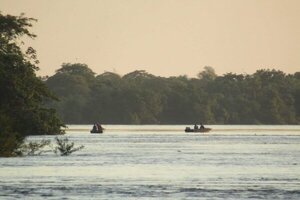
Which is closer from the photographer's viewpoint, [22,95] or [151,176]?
[151,176]

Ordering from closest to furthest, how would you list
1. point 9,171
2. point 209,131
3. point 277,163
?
1. point 9,171
2. point 277,163
3. point 209,131

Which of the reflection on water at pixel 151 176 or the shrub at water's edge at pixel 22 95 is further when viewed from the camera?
the shrub at water's edge at pixel 22 95

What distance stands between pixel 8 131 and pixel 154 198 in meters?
29.4

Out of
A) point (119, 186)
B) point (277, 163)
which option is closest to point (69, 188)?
point (119, 186)

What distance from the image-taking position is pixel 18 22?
101 metres

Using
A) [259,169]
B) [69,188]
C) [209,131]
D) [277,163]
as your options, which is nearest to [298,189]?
[69,188]

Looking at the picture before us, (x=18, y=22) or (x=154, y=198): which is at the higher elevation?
(x=18, y=22)

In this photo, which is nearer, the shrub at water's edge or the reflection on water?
the reflection on water

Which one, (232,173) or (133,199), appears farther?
(232,173)

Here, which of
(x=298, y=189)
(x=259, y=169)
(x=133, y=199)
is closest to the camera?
(x=133, y=199)

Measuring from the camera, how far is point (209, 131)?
652ft

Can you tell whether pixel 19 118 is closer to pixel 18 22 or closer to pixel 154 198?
pixel 18 22

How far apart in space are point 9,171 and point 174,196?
1903 cm

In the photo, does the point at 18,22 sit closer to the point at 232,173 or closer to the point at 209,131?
the point at 232,173
